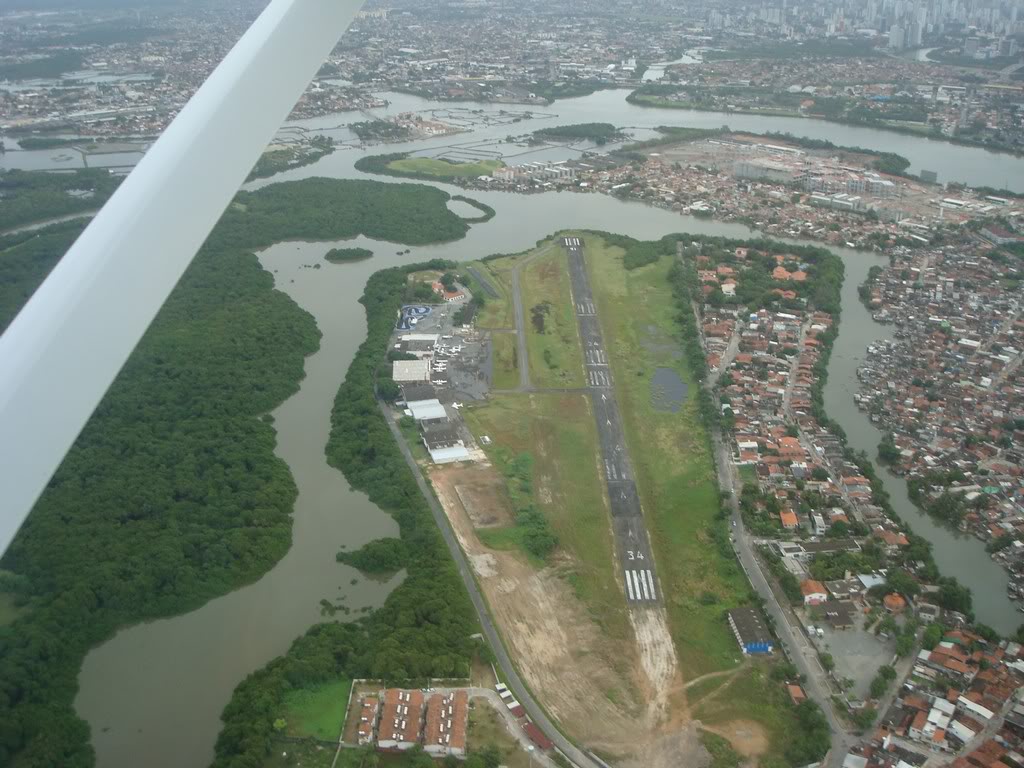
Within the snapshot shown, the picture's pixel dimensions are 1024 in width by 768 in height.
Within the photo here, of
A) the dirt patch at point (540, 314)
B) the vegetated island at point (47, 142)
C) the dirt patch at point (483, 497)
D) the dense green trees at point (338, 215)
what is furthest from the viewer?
the vegetated island at point (47, 142)

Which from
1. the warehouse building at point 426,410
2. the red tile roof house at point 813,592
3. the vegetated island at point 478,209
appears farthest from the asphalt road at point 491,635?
the vegetated island at point 478,209

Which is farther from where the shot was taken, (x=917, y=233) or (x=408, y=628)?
(x=917, y=233)

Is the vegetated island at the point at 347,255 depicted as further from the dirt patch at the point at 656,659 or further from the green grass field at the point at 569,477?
the dirt patch at the point at 656,659

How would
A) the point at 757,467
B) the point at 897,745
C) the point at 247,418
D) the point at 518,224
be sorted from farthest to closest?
the point at 518,224 → the point at 247,418 → the point at 757,467 → the point at 897,745

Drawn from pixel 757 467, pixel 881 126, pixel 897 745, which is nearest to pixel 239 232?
pixel 757 467

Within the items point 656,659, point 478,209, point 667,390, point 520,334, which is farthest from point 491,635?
point 478,209

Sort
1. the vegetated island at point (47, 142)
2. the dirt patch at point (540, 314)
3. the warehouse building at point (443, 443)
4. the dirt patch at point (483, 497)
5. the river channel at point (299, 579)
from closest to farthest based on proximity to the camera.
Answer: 1. the river channel at point (299, 579)
2. the dirt patch at point (483, 497)
3. the warehouse building at point (443, 443)
4. the dirt patch at point (540, 314)
5. the vegetated island at point (47, 142)

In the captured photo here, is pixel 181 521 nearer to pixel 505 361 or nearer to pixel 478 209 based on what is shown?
pixel 505 361

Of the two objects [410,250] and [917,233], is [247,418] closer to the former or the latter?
[410,250]

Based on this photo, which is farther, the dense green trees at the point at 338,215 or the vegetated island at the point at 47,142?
the vegetated island at the point at 47,142
